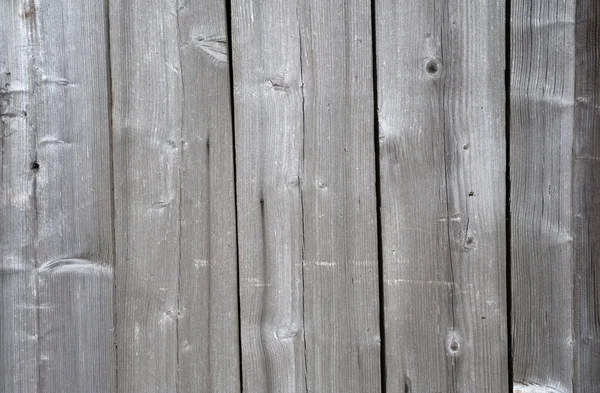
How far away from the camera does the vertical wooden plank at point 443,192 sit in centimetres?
134

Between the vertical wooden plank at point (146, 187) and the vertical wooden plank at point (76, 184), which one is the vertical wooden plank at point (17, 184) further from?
the vertical wooden plank at point (146, 187)

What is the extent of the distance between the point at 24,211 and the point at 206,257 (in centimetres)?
49

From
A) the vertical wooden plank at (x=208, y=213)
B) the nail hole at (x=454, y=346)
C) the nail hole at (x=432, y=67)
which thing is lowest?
the nail hole at (x=454, y=346)

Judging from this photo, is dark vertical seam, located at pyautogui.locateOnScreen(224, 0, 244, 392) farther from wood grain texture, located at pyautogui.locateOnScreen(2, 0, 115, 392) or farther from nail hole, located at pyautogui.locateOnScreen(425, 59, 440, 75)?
nail hole, located at pyautogui.locateOnScreen(425, 59, 440, 75)

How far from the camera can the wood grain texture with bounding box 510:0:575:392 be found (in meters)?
1.33

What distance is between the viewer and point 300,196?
138 centimetres

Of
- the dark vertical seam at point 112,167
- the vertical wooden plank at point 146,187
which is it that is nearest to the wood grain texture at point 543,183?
the vertical wooden plank at point 146,187

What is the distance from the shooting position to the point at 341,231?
4.50ft

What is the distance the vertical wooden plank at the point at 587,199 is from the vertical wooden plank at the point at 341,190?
0.49 meters

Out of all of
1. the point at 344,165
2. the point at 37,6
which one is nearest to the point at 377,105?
the point at 344,165

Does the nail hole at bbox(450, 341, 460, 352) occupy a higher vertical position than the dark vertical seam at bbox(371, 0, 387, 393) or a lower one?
lower

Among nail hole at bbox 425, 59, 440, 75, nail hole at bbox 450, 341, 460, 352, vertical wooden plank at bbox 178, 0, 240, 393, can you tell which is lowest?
nail hole at bbox 450, 341, 460, 352

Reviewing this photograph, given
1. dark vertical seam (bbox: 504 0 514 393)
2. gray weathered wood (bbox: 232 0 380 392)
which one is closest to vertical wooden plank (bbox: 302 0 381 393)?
gray weathered wood (bbox: 232 0 380 392)

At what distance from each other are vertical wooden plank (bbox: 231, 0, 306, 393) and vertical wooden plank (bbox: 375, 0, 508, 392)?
222mm
